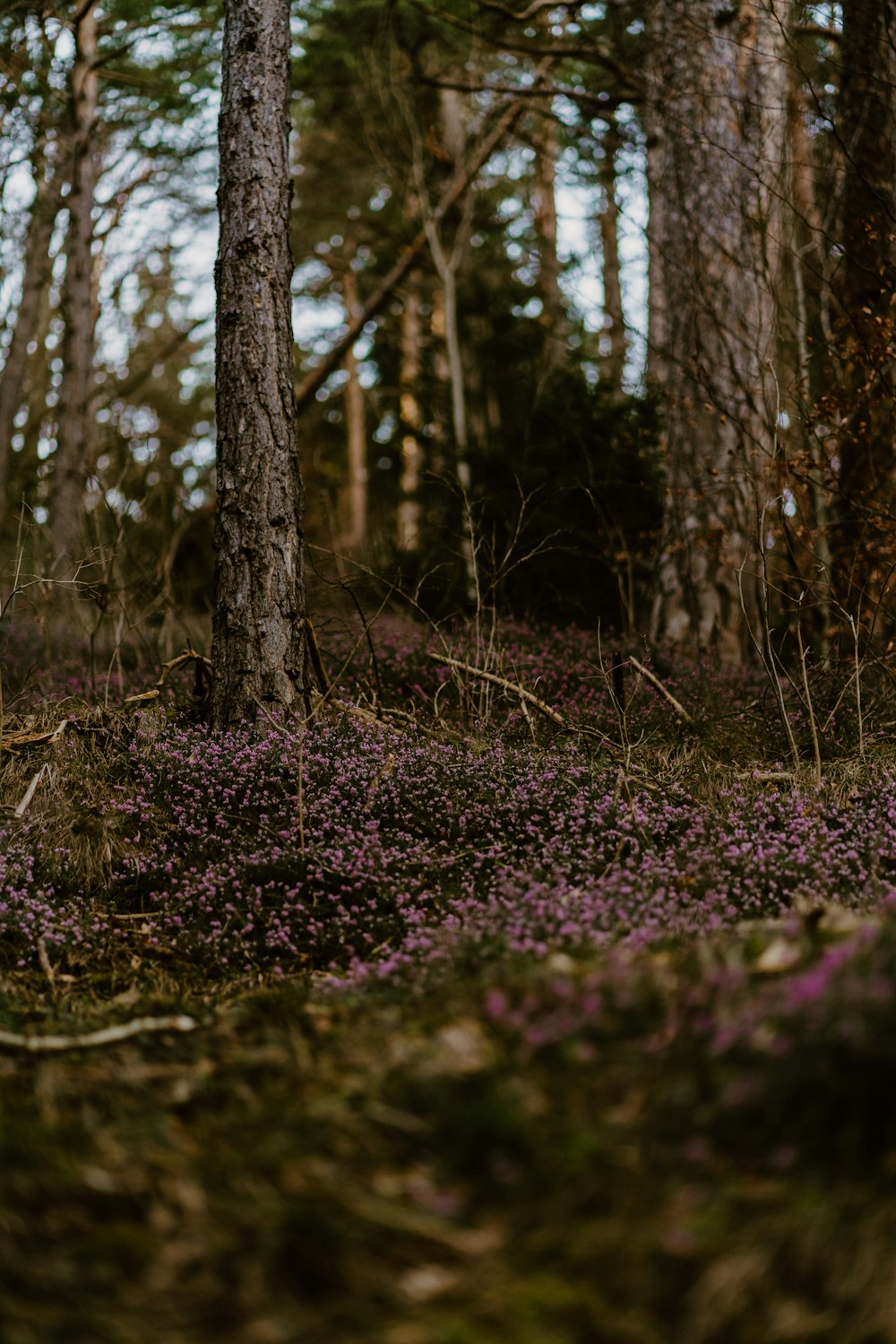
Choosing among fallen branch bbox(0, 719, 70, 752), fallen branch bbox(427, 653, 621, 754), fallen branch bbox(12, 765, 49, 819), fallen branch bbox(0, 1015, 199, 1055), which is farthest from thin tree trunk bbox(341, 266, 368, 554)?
fallen branch bbox(0, 1015, 199, 1055)

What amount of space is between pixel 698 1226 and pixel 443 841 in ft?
9.31

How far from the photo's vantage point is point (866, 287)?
23.8 ft

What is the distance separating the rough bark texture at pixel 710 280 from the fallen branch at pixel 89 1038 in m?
5.72

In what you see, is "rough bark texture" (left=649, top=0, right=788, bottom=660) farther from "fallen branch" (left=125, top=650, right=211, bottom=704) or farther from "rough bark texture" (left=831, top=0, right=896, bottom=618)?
"fallen branch" (left=125, top=650, right=211, bottom=704)

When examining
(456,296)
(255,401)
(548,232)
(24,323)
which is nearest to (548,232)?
(548,232)

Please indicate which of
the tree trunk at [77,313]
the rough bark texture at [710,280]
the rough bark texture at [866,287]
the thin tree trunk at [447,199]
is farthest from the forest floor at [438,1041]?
the thin tree trunk at [447,199]

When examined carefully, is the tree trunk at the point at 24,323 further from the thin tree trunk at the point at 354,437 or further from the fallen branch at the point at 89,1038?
the fallen branch at the point at 89,1038

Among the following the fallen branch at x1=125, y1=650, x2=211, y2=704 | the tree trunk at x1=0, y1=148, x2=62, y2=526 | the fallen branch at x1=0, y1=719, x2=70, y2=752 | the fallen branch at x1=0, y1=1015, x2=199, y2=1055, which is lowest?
the fallen branch at x1=0, y1=1015, x2=199, y2=1055

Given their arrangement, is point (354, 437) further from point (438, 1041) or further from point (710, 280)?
point (438, 1041)

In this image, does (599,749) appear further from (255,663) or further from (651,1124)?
(651,1124)

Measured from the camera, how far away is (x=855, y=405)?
19.8ft

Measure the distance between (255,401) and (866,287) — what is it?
14.7 ft

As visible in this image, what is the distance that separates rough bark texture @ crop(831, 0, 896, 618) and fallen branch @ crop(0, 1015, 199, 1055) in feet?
15.5

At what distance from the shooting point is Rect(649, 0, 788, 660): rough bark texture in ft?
26.0
